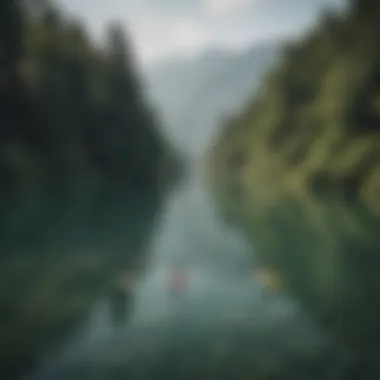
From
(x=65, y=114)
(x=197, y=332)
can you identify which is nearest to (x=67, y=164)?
(x=65, y=114)

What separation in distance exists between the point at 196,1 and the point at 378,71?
1206mm

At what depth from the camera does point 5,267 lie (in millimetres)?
2496

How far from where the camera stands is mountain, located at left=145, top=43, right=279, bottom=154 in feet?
10.2

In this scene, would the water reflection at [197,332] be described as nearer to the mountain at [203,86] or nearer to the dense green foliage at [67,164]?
the dense green foliage at [67,164]

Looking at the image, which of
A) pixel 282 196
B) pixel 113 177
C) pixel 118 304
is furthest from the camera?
pixel 113 177

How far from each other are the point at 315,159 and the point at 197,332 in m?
2.29

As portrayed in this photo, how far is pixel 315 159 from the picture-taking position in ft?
12.8

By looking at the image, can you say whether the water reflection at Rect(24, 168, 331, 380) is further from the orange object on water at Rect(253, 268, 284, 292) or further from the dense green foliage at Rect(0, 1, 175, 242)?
the dense green foliage at Rect(0, 1, 175, 242)

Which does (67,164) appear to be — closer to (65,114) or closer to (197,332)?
(65,114)

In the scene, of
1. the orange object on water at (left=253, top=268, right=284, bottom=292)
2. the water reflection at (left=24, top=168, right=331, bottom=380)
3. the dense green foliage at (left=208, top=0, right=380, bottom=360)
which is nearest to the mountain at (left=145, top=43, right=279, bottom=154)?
the dense green foliage at (left=208, top=0, right=380, bottom=360)

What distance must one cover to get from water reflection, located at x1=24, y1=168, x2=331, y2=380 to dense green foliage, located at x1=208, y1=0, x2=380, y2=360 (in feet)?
1.01

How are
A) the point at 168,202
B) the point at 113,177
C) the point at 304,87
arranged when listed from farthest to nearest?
1. the point at 113,177
2. the point at 168,202
3. the point at 304,87

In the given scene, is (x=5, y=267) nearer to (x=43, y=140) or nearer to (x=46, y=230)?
(x=46, y=230)

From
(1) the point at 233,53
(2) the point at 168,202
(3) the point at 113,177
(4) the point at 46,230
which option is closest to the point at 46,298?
(4) the point at 46,230
